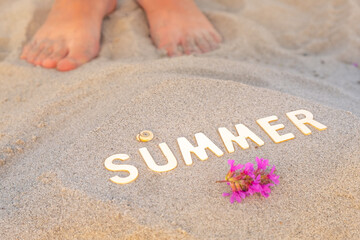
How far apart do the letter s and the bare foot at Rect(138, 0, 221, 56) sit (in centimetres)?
101

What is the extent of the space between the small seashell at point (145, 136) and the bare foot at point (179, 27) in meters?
0.88

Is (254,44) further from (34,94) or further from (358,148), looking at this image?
(34,94)

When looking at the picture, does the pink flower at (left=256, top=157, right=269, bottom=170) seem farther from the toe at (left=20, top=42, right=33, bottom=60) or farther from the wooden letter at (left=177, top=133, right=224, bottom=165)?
the toe at (left=20, top=42, right=33, bottom=60)

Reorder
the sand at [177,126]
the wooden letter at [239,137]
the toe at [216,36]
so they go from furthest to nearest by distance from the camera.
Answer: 1. the toe at [216,36]
2. the wooden letter at [239,137]
3. the sand at [177,126]

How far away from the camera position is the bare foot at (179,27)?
2377 mm

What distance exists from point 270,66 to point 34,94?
51.2 inches

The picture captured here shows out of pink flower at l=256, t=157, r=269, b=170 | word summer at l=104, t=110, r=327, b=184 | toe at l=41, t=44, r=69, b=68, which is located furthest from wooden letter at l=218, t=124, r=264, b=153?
toe at l=41, t=44, r=69, b=68

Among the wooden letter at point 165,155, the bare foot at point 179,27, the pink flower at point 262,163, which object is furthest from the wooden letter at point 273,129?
the bare foot at point 179,27

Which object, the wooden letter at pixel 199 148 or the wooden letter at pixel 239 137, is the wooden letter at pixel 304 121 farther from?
the wooden letter at pixel 199 148

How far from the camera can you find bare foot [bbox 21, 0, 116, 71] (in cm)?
222

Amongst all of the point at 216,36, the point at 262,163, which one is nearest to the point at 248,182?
the point at 262,163

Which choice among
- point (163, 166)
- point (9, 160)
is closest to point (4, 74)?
point (9, 160)

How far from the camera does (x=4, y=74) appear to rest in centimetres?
216

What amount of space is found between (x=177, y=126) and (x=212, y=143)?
0.17m
